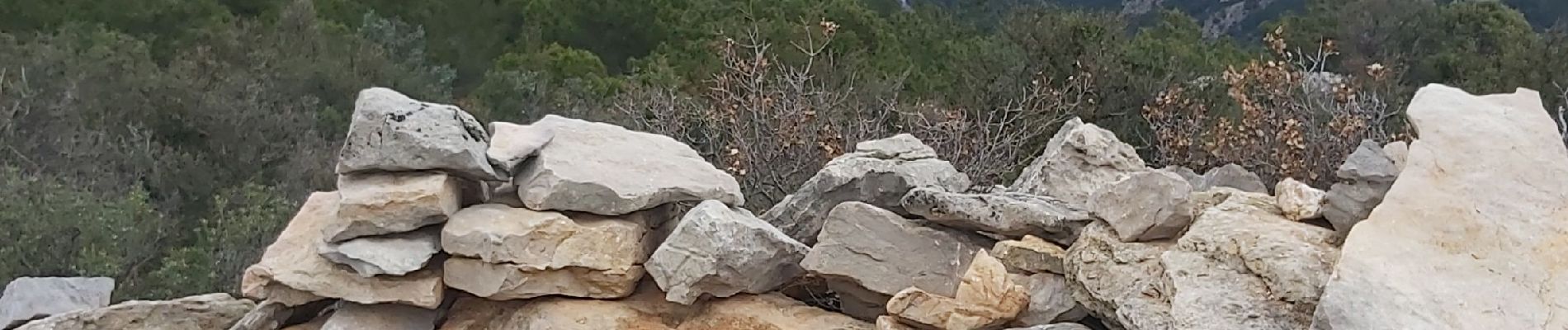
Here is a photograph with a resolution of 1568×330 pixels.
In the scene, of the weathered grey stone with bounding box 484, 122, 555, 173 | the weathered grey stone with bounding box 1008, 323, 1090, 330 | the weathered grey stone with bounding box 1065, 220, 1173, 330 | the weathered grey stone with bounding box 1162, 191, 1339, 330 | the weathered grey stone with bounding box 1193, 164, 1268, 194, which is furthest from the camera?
the weathered grey stone with bounding box 1193, 164, 1268, 194

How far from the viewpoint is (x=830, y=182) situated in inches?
192

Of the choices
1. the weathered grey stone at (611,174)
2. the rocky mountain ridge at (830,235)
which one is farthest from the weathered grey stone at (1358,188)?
the weathered grey stone at (611,174)

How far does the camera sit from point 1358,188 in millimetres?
3883

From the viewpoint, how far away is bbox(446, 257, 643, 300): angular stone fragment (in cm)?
435

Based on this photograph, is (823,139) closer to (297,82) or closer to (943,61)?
(297,82)

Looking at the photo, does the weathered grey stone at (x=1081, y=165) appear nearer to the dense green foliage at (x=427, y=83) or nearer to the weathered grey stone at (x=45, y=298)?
the dense green foliage at (x=427, y=83)

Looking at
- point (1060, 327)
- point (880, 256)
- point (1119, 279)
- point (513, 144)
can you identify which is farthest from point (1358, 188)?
point (513, 144)

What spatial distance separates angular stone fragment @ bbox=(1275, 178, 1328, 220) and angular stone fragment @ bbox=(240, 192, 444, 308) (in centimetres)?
270

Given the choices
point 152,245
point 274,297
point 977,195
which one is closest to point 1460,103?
point 977,195

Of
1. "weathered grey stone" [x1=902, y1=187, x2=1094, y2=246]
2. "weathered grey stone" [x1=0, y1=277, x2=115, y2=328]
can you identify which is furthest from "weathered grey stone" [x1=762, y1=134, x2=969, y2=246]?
"weathered grey stone" [x1=0, y1=277, x2=115, y2=328]

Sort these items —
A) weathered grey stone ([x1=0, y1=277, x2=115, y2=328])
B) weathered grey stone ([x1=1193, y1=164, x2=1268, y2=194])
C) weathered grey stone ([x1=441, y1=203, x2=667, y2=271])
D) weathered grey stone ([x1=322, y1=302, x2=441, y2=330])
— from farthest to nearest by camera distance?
weathered grey stone ([x1=1193, y1=164, x2=1268, y2=194]), weathered grey stone ([x1=0, y1=277, x2=115, y2=328]), weathered grey stone ([x1=322, y1=302, x2=441, y2=330]), weathered grey stone ([x1=441, y1=203, x2=667, y2=271])

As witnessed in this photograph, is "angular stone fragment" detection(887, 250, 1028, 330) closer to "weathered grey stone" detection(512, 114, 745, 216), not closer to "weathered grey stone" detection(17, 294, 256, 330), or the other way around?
"weathered grey stone" detection(512, 114, 745, 216)

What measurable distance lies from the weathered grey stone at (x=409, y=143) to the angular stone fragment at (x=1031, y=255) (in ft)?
5.62

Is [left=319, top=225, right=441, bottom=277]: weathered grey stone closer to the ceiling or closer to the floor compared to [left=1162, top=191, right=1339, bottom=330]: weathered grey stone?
closer to the floor
